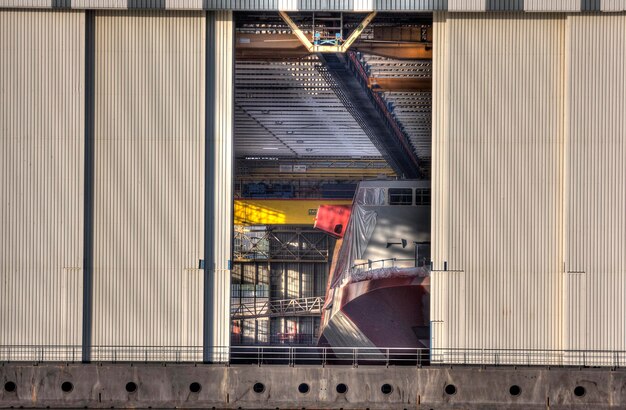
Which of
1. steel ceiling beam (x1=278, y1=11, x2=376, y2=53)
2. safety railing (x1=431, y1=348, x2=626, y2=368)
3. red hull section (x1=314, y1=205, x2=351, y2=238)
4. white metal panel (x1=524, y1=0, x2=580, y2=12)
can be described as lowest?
safety railing (x1=431, y1=348, x2=626, y2=368)

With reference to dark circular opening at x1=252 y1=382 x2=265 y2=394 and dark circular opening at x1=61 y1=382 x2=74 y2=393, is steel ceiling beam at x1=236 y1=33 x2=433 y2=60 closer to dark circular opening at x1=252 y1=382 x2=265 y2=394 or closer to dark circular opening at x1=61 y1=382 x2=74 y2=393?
dark circular opening at x1=252 y1=382 x2=265 y2=394

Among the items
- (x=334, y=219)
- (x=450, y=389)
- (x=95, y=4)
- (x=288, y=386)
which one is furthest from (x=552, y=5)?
(x=334, y=219)

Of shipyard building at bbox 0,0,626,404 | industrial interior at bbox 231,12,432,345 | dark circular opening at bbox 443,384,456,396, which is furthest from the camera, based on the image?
industrial interior at bbox 231,12,432,345

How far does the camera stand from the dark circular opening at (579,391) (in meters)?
21.3

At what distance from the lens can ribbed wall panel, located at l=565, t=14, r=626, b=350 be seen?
70.5 ft

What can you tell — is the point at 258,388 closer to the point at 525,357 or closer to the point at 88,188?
the point at 88,188

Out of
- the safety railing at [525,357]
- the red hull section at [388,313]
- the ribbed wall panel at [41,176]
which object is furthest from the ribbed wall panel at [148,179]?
the red hull section at [388,313]

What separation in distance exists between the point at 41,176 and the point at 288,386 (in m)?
7.95

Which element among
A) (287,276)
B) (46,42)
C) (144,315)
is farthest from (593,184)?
(287,276)

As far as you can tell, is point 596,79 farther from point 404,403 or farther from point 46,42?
point 46,42

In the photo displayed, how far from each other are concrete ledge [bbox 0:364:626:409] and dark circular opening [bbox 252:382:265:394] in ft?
0.09

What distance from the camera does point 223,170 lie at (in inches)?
869

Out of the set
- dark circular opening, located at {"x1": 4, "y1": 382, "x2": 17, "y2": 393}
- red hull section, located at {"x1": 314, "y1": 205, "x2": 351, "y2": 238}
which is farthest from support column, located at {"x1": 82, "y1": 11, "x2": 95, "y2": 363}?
red hull section, located at {"x1": 314, "y1": 205, "x2": 351, "y2": 238}

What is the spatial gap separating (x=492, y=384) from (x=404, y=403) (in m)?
2.17
